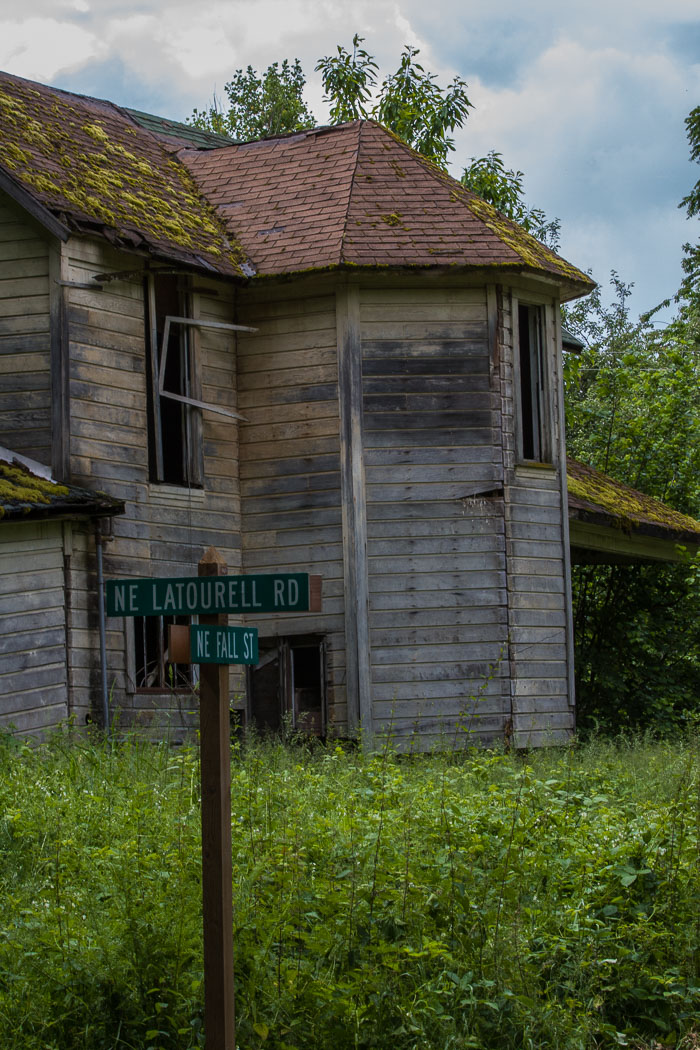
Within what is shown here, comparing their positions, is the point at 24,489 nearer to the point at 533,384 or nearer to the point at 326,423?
the point at 326,423

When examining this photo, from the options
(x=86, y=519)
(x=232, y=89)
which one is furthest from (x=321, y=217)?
(x=232, y=89)

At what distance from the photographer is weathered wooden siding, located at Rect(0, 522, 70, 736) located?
11.3m

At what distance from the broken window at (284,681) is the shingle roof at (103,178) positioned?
4153 millimetres

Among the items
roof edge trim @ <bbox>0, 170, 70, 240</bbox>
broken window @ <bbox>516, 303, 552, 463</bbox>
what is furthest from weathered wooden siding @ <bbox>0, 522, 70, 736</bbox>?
broken window @ <bbox>516, 303, 552, 463</bbox>

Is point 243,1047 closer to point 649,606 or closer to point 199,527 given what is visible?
point 199,527

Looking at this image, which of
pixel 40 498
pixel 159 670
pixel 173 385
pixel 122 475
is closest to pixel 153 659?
pixel 159 670

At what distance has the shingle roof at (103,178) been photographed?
12922mm

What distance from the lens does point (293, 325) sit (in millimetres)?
14234

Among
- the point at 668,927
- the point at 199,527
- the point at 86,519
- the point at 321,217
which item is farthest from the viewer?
the point at 321,217

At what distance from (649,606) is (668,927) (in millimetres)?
13716

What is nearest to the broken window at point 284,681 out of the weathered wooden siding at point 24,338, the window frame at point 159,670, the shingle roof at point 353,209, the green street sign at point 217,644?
the window frame at point 159,670

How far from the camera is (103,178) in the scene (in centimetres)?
1415

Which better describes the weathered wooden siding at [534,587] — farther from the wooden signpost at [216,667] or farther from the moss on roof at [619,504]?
the wooden signpost at [216,667]

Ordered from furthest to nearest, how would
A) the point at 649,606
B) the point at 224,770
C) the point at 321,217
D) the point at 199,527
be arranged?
the point at 649,606 < the point at 321,217 < the point at 199,527 < the point at 224,770
